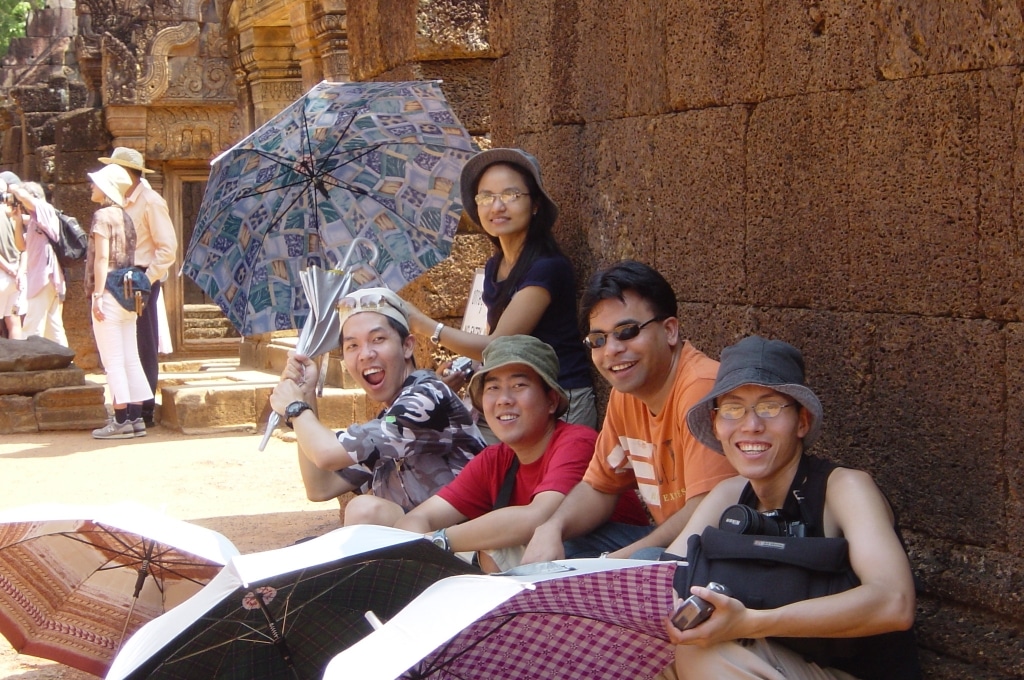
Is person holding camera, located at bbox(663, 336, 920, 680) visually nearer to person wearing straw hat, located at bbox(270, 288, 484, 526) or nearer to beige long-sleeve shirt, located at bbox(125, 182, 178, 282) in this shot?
person wearing straw hat, located at bbox(270, 288, 484, 526)

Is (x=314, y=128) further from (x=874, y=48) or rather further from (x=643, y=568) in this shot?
(x=643, y=568)

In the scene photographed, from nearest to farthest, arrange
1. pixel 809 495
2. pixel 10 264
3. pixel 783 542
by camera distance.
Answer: pixel 783 542, pixel 809 495, pixel 10 264

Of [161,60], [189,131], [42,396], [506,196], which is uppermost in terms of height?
[161,60]

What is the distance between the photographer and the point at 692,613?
2.54 metres

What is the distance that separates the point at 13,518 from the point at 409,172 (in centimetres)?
218

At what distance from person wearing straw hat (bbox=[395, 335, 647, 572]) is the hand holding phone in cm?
115

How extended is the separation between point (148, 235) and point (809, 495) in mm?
7850

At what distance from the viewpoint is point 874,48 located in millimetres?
3615

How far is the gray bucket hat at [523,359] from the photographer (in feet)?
12.5

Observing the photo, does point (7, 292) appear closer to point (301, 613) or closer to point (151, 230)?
point (151, 230)

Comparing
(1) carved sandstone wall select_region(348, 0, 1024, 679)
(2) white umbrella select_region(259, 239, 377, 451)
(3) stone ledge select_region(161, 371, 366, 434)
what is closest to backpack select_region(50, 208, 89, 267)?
(3) stone ledge select_region(161, 371, 366, 434)

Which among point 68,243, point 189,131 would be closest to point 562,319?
point 68,243

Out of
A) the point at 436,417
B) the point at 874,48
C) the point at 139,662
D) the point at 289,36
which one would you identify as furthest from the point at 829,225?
the point at 289,36

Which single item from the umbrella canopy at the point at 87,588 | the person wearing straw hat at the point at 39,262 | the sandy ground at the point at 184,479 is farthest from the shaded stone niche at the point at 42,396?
the umbrella canopy at the point at 87,588
